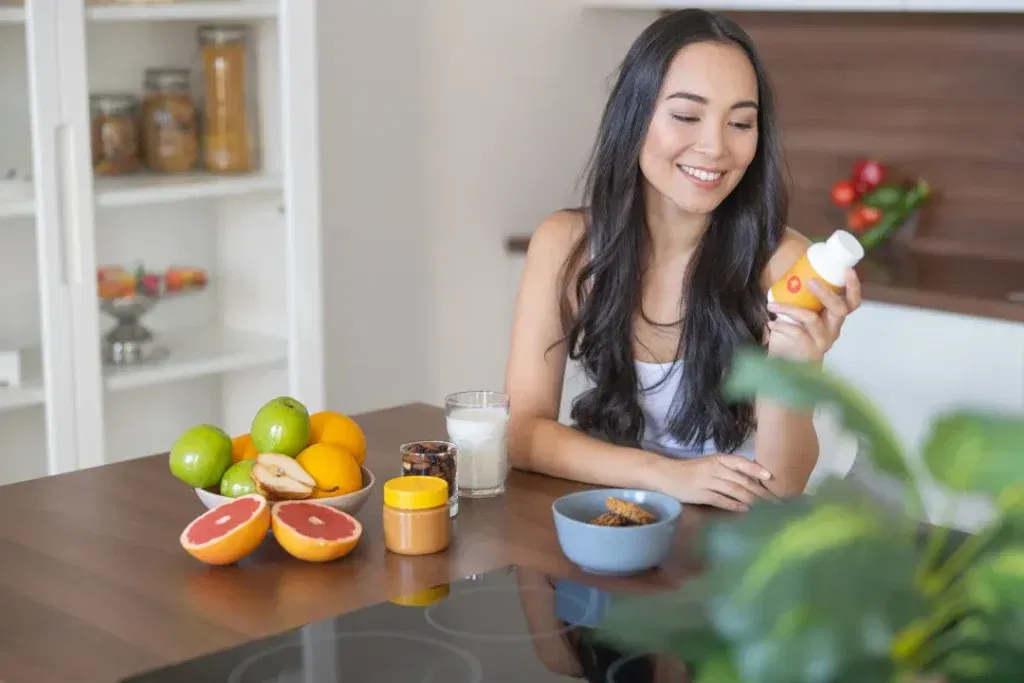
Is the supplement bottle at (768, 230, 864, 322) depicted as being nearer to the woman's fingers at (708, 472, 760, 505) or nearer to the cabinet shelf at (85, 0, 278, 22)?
the woman's fingers at (708, 472, 760, 505)

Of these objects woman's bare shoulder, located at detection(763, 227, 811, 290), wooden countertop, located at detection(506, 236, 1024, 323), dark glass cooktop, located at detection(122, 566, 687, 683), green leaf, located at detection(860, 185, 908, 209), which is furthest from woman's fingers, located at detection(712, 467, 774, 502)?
green leaf, located at detection(860, 185, 908, 209)

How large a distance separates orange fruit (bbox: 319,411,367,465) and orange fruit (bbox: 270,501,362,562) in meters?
0.12

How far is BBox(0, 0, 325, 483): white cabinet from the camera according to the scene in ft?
8.80

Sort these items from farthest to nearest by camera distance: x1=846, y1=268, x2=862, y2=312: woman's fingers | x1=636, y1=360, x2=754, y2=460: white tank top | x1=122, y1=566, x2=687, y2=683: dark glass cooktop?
1. x1=636, y1=360, x2=754, y2=460: white tank top
2. x1=846, y1=268, x2=862, y2=312: woman's fingers
3. x1=122, y1=566, x2=687, y2=683: dark glass cooktop

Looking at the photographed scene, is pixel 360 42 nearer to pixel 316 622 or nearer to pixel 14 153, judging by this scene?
pixel 14 153

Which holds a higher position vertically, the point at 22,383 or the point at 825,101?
the point at 825,101

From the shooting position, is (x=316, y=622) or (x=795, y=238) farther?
(x=795, y=238)

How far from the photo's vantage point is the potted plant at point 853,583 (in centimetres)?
55

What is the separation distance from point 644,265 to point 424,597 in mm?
924

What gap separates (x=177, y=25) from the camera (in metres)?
2.98

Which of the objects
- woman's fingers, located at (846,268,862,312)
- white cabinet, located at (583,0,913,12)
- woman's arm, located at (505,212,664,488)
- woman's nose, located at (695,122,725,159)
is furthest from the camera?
white cabinet, located at (583,0,913,12)

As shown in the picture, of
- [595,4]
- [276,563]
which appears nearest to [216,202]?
[595,4]

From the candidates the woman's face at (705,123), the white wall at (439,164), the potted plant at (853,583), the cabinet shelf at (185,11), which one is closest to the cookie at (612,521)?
the woman's face at (705,123)

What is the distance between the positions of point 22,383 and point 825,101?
2054 mm
